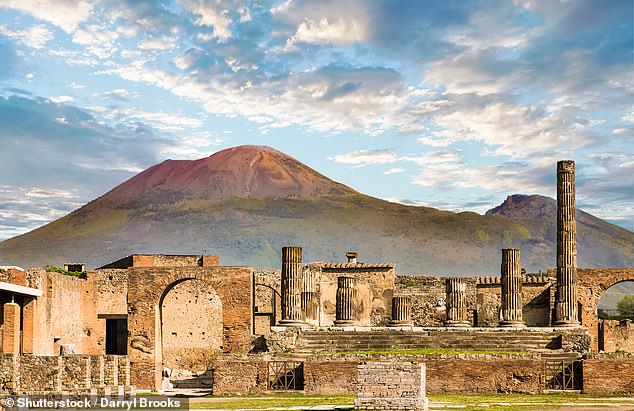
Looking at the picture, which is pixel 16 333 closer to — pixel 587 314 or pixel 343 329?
pixel 343 329

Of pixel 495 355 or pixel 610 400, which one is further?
pixel 495 355

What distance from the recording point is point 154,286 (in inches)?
1373

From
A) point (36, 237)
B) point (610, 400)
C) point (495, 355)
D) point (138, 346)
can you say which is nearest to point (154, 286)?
point (138, 346)

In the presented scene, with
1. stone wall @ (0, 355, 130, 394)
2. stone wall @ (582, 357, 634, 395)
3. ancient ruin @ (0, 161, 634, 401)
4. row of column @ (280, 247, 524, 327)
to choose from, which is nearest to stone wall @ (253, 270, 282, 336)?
ancient ruin @ (0, 161, 634, 401)

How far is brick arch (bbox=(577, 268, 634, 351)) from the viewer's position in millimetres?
45719

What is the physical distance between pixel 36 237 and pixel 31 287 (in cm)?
17281

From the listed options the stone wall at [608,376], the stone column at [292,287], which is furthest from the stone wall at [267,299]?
the stone wall at [608,376]

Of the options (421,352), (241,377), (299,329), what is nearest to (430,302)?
(299,329)

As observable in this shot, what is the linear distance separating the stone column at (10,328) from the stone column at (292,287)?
9518mm

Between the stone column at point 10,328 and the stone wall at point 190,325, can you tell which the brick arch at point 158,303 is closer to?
the stone column at point 10,328

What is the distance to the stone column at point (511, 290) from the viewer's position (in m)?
37.6

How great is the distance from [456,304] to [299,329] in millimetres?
7286

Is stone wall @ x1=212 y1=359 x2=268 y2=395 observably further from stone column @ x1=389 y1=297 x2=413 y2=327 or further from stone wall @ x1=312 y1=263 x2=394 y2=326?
stone wall @ x1=312 y1=263 x2=394 y2=326

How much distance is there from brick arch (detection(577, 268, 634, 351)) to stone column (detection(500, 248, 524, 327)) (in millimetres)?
8148
